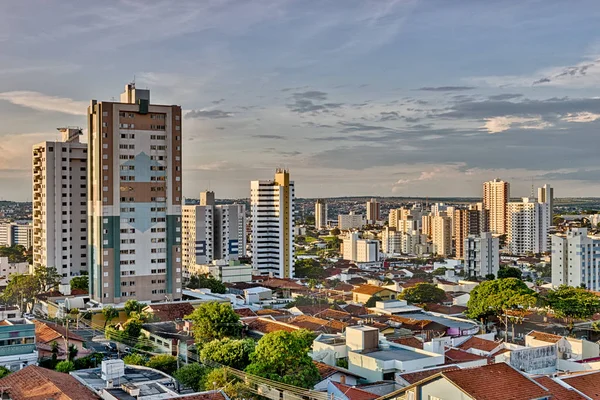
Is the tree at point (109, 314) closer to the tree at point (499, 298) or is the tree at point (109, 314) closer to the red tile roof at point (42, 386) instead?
the red tile roof at point (42, 386)

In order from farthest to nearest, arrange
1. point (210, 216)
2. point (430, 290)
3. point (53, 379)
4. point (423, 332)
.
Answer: point (210, 216), point (430, 290), point (423, 332), point (53, 379)

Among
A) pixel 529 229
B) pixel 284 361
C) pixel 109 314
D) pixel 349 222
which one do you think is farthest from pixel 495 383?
pixel 349 222

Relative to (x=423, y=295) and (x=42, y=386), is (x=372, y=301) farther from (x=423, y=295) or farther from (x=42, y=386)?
(x=42, y=386)

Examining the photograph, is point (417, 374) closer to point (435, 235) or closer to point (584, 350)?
point (584, 350)

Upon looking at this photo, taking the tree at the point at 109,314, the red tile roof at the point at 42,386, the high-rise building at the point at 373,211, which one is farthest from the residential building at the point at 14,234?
the high-rise building at the point at 373,211

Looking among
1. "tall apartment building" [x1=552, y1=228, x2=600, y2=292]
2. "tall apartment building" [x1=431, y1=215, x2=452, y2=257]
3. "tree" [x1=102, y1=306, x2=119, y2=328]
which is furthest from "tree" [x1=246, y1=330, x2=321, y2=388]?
"tall apartment building" [x1=431, y1=215, x2=452, y2=257]

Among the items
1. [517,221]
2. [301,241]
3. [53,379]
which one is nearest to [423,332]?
[53,379]

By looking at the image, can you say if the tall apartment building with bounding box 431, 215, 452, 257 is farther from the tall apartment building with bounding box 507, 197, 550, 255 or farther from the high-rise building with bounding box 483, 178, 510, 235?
the high-rise building with bounding box 483, 178, 510, 235
